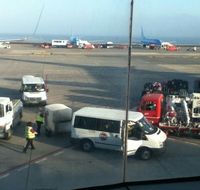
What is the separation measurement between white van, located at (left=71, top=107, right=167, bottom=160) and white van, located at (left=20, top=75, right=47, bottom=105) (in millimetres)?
6035

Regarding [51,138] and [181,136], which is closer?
[51,138]

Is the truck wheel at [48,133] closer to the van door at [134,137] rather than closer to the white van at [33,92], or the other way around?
the van door at [134,137]

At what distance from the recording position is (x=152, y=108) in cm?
1252

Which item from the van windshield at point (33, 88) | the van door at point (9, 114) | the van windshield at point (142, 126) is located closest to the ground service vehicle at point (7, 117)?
the van door at point (9, 114)

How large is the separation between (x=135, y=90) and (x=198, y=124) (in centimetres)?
880

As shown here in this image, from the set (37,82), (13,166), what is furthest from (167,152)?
(37,82)

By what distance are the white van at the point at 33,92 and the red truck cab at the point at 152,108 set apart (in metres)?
4.49

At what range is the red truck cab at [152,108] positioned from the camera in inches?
483

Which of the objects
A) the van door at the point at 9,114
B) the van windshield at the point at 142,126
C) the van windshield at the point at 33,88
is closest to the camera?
the van windshield at the point at 142,126

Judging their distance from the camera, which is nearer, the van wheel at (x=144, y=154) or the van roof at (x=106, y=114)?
the van wheel at (x=144, y=154)

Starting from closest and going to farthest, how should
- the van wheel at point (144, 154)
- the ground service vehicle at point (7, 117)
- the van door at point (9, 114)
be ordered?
1. the van wheel at point (144, 154)
2. the ground service vehicle at point (7, 117)
3. the van door at point (9, 114)

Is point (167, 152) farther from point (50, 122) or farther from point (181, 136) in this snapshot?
point (50, 122)

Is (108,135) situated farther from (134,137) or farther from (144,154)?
(144,154)

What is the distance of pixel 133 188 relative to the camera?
2.68 meters
